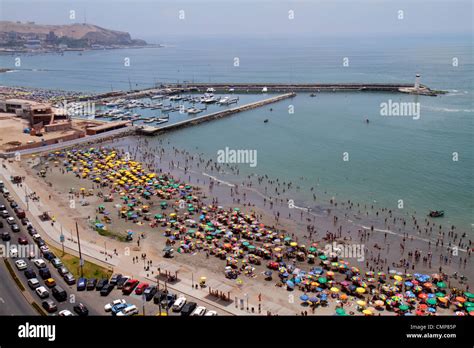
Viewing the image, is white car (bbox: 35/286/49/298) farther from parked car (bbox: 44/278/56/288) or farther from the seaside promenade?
the seaside promenade

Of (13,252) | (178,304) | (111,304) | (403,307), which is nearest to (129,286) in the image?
(111,304)

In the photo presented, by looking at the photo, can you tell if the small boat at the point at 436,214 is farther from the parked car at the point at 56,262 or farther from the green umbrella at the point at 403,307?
the parked car at the point at 56,262

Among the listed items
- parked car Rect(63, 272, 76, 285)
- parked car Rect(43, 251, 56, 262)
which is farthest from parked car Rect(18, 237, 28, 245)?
parked car Rect(63, 272, 76, 285)

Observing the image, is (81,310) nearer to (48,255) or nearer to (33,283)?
(33,283)

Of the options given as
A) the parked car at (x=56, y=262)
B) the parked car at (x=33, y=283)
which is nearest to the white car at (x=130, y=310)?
the parked car at (x=33, y=283)

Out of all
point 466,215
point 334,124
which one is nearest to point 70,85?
point 334,124

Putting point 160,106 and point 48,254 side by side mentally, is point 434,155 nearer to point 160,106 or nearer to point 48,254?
point 48,254
